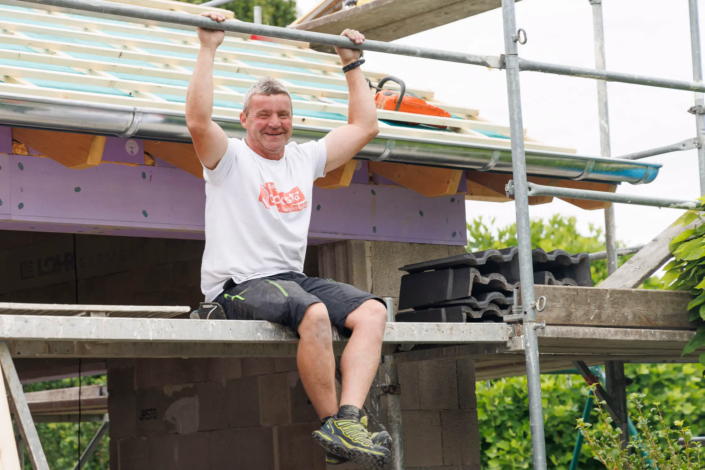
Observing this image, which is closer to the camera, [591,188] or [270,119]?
[270,119]

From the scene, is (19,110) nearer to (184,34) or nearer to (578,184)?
(184,34)

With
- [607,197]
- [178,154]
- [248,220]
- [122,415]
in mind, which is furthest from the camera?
[122,415]

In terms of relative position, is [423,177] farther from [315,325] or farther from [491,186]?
[315,325]

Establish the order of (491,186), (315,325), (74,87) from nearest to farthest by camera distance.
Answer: (315,325) < (74,87) < (491,186)

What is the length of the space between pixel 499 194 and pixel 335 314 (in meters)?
3.16

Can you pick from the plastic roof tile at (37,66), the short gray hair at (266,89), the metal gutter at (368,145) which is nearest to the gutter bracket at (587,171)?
the metal gutter at (368,145)

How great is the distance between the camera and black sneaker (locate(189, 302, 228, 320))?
4.25 m

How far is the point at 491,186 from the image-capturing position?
23.1ft

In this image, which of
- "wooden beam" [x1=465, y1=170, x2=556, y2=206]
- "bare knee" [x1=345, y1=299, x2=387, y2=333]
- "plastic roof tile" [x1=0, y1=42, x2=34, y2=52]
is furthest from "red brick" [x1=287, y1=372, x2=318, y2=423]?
"plastic roof tile" [x1=0, y1=42, x2=34, y2=52]

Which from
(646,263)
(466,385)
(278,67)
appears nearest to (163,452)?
(466,385)

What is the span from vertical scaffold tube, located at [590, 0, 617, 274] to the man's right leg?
404 centimetres

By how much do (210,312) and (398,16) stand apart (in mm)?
5108

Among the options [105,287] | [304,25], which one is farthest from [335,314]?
[304,25]

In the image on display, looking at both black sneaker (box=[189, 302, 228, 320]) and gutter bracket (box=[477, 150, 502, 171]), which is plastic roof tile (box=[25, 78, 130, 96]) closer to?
black sneaker (box=[189, 302, 228, 320])
